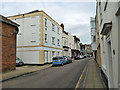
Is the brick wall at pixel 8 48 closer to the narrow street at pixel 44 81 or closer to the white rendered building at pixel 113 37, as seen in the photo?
the narrow street at pixel 44 81

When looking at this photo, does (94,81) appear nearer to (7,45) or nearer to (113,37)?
(113,37)

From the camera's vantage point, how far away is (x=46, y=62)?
1972 cm

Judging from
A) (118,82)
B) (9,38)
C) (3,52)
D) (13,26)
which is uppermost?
(13,26)

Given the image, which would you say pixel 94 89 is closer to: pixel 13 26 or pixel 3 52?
pixel 3 52

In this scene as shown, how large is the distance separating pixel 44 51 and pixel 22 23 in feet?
23.1

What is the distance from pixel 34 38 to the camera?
19203mm

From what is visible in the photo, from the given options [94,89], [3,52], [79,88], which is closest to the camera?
[94,89]

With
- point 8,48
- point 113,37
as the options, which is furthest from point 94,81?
point 8,48

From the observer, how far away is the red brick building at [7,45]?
425 inches

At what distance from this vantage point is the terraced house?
727 inches

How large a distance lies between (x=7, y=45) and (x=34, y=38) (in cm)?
783

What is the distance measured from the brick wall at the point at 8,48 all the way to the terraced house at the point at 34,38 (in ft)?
20.4

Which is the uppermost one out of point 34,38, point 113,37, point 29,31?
point 29,31

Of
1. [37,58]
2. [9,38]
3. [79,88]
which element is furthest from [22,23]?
[79,88]
